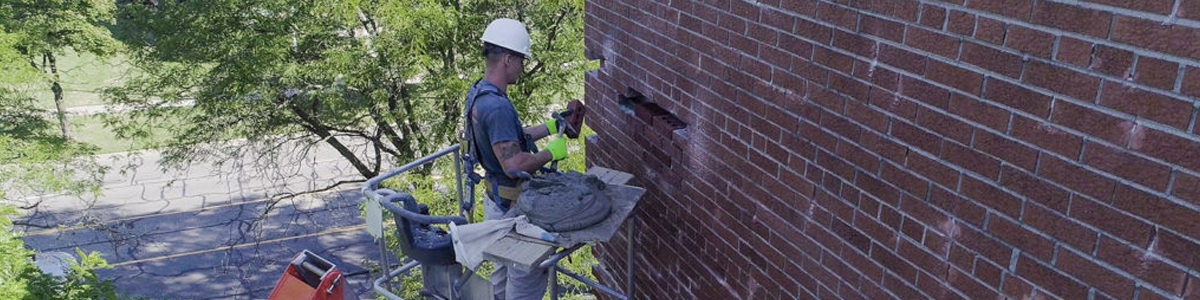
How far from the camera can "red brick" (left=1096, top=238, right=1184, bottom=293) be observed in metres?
2.03

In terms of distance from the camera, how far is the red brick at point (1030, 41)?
2182 mm

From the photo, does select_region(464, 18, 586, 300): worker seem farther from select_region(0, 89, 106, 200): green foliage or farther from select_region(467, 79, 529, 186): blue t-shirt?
select_region(0, 89, 106, 200): green foliage

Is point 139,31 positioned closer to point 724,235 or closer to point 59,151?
point 59,151

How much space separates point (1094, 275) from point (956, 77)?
0.64 metres

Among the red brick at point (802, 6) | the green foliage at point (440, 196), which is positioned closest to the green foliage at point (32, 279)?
the red brick at point (802, 6)

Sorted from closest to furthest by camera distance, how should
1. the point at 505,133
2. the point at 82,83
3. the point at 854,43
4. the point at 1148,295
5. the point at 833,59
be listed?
the point at 1148,295 < the point at 854,43 < the point at 833,59 < the point at 505,133 < the point at 82,83

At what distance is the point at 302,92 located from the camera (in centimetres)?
1296

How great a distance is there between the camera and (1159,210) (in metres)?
2.01

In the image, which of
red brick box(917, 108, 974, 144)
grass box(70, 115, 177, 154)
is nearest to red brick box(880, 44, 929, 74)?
red brick box(917, 108, 974, 144)

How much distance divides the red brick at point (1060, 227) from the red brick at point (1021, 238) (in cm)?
3

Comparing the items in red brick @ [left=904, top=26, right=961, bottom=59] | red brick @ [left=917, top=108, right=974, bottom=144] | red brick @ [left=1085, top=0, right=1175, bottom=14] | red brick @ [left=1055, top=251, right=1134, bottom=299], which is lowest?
red brick @ [left=1055, top=251, right=1134, bottom=299]

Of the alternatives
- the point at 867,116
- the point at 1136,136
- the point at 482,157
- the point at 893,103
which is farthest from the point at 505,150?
the point at 1136,136

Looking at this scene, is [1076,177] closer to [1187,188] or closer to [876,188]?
[1187,188]

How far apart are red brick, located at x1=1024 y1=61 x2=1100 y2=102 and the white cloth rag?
2.04 meters
